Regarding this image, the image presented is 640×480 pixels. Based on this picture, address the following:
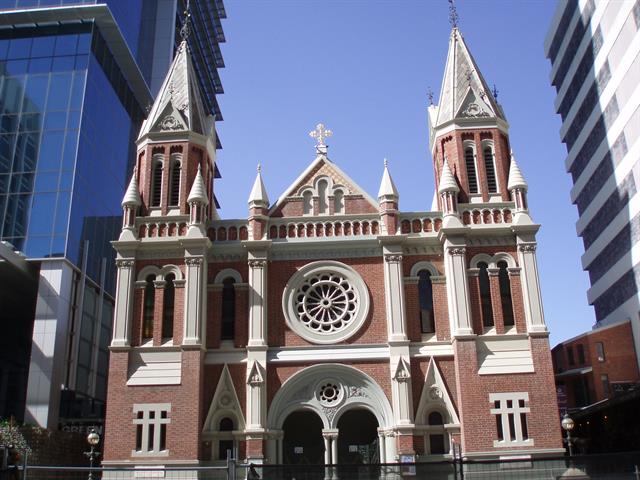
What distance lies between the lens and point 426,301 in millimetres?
31516

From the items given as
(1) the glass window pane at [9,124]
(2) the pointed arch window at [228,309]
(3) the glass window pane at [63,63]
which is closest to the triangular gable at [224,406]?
(2) the pointed arch window at [228,309]

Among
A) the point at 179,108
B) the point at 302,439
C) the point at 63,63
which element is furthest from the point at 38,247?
the point at 302,439

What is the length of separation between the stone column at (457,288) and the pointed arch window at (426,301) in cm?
86

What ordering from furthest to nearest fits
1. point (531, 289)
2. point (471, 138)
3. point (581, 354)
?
point (581, 354) → point (471, 138) → point (531, 289)

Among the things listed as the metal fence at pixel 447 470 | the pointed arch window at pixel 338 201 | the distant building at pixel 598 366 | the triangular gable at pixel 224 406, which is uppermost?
the pointed arch window at pixel 338 201

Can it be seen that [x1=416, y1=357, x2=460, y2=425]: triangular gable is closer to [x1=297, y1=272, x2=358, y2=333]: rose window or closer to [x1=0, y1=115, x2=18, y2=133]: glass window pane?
[x1=297, y1=272, x2=358, y2=333]: rose window

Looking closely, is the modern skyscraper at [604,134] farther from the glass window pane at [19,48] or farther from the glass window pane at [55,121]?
the glass window pane at [19,48]

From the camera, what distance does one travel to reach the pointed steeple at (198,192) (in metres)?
32.6

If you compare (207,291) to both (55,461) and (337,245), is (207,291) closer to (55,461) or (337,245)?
(337,245)

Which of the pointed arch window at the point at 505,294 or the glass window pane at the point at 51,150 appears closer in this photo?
the pointed arch window at the point at 505,294

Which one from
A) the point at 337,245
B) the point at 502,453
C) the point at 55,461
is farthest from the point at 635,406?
the point at 55,461

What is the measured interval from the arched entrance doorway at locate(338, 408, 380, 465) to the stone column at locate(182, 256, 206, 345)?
763 centimetres

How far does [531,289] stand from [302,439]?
1226 centimetres

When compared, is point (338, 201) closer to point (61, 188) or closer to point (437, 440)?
point (437, 440)
